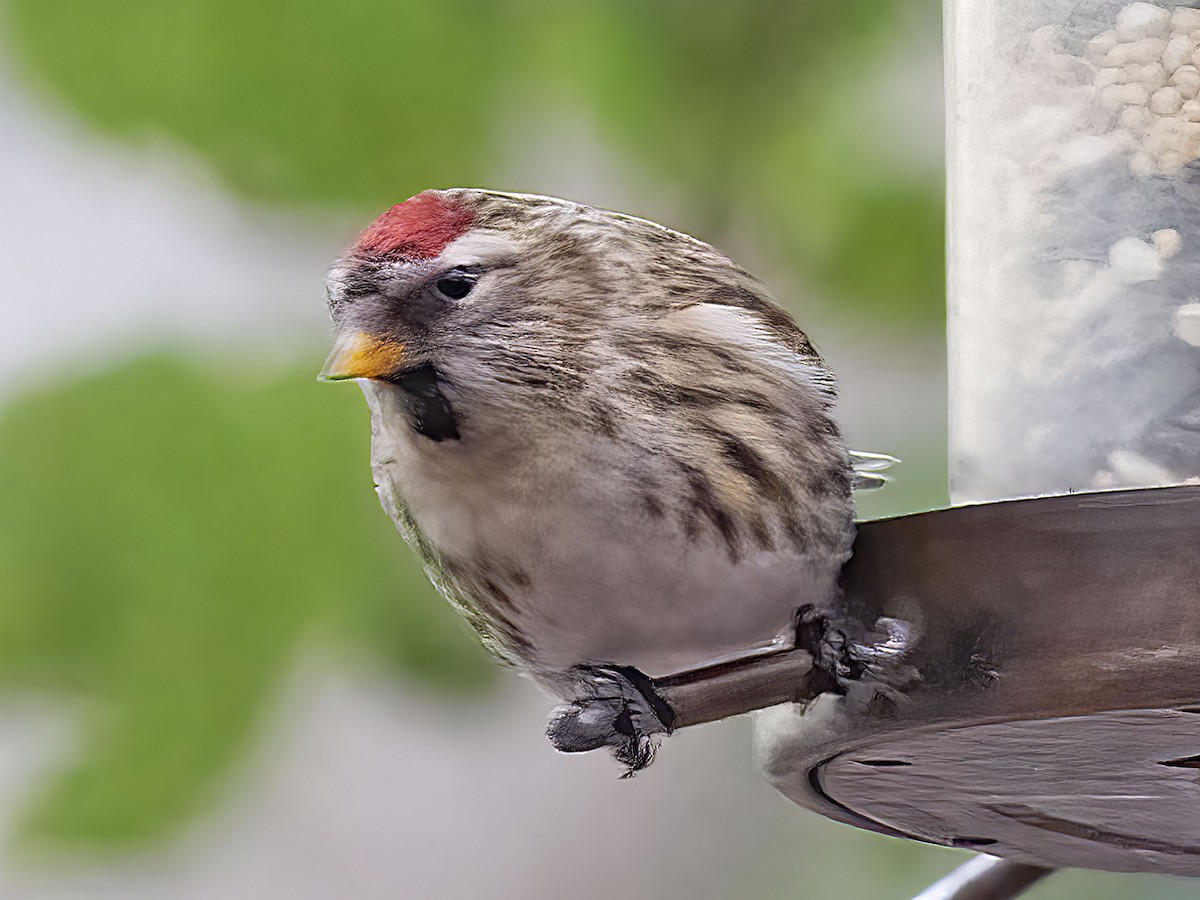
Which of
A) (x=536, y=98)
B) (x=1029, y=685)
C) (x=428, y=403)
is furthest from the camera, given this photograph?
(x=536, y=98)

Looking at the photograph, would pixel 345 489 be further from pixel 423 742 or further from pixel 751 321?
pixel 423 742

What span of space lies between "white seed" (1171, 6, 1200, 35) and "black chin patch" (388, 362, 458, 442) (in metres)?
0.34

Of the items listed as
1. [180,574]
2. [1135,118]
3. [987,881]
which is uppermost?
[1135,118]

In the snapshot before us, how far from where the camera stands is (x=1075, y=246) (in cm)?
69

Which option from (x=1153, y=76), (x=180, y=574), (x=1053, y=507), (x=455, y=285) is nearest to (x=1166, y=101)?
(x=1153, y=76)

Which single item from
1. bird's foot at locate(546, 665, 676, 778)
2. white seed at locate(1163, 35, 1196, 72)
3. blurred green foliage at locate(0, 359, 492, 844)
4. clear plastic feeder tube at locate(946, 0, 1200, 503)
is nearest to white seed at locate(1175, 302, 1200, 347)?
clear plastic feeder tube at locate(946, 0, 1200, 503)

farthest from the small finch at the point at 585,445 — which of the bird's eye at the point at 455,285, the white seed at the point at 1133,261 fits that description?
the white seed at the point at 1133,261

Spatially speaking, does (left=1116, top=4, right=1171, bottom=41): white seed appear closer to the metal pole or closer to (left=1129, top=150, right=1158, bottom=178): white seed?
(left=1129, top=150, right=1158, bottom=178): white seed

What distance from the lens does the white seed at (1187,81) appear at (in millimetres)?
648

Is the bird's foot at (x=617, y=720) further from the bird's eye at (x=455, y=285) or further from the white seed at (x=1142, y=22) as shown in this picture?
the white seed at (x=1142, y=22)

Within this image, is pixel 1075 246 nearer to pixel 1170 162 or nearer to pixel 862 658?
pixel 1170 162

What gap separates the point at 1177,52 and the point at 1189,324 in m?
0.12

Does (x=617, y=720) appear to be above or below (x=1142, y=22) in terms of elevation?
below

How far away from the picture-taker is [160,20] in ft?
2.87
